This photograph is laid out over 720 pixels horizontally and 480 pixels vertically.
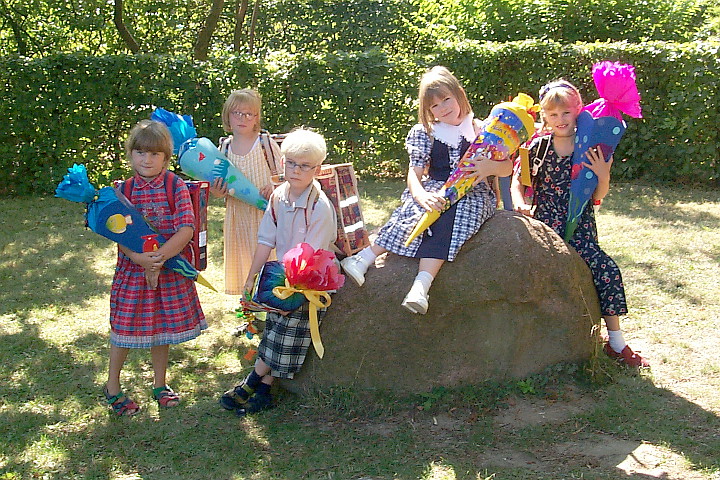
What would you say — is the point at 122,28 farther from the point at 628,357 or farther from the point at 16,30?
the point at 628,357

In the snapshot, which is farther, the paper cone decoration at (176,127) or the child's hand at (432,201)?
the paper cone decoration at (176,127)

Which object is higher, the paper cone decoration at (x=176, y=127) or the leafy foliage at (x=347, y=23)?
the leafy foliage at (x=347, y=23)

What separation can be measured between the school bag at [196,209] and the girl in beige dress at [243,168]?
42 centimetres

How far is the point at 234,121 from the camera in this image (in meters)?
4.78

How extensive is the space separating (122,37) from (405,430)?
1001 cm

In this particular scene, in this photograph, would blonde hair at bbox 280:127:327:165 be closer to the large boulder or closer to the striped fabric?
the large boulder

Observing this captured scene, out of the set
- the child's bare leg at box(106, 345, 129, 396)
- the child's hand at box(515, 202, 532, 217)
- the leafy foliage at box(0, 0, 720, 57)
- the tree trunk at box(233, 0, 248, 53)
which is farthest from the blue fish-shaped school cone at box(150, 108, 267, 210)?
the tree trunk at box(233, 0, 248, 53)

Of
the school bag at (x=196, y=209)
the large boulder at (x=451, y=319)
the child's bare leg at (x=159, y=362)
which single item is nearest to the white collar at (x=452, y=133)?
the large boulder at (x=451, y=319)

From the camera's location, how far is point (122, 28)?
11820 millimetres

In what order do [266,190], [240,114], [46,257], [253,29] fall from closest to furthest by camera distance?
1. [240,114]
2. [266,190]
3. [46,257]
4. [253,29]

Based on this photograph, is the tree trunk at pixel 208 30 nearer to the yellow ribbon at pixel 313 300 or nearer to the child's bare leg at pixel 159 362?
the child's bare leg at pixel 159 362

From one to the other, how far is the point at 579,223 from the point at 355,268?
1.38 m

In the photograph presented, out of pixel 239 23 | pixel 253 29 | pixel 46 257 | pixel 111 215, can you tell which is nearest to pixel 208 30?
pixel 239 23

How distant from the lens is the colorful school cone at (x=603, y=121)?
4.18 meters
